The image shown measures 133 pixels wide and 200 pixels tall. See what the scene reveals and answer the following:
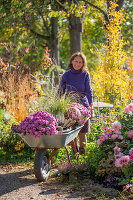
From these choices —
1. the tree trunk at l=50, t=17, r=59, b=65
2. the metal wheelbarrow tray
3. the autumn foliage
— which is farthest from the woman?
the tree trunk at l=50, t=17, r=59, b=65

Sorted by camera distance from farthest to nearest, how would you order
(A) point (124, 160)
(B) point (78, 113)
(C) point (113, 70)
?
1. (C) point (113, 70)
2. (B) point (78, 113)
3. (A) point (124, 160)

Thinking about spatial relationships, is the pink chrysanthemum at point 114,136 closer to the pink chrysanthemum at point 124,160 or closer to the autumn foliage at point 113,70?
the pink chrysanthemum at point 124,160

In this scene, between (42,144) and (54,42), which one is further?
(54,42)

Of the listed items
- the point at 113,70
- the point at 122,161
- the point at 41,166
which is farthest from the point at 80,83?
the point at 113,70

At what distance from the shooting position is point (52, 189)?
11.1 ft

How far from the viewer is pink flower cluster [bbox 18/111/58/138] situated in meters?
3.40

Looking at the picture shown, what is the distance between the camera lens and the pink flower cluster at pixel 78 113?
3.94 meters

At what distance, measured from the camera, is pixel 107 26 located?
810 cm

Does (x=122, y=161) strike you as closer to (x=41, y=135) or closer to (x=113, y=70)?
(x=41, y=135)

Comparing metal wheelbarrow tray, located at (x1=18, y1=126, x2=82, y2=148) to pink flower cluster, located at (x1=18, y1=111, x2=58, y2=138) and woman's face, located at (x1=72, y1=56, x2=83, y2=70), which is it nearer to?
pink flower cluster, located at (x1=18, y1=111, x2=58, y2=138)

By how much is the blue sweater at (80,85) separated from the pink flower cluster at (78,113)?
0.39m

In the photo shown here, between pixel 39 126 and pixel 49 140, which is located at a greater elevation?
pixel 39 126

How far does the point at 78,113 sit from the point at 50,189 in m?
1.11

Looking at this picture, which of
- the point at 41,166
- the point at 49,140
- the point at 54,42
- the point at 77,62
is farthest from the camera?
the point at 54,42
